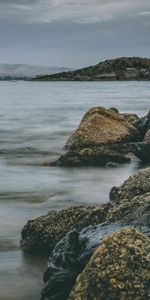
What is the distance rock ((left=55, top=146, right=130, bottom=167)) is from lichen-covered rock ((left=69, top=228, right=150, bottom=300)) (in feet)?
38.9

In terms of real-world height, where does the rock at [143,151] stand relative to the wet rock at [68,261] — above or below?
below

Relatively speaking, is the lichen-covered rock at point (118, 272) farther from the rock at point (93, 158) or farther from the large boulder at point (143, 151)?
the large boulder at point (143, 151)

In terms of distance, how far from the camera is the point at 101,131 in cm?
2092

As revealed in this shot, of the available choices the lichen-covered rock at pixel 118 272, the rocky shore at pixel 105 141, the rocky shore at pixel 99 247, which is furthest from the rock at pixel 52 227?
the rocky shore at pixel 105 141

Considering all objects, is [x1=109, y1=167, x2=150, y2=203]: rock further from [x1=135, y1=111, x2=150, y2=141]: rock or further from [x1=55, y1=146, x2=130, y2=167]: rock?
[x1=135, y1=111, x2=150, y2=141]: rock

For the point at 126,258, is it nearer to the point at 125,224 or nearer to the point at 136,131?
the point at 125,224

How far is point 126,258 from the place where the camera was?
610cm

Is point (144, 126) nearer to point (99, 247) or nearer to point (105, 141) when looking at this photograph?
point (105, 141)

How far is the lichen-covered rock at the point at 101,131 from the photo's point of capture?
810 inches

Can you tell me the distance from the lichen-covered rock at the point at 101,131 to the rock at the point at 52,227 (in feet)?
35.0

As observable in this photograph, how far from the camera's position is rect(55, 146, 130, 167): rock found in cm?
1822

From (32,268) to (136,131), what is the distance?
46.5ft

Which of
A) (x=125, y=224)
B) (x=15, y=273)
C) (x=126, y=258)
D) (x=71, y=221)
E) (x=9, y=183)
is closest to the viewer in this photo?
(x=126, y=258)

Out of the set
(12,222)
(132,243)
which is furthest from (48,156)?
(132,243)
